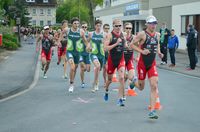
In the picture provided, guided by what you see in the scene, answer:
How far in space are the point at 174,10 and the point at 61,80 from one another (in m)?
22.3

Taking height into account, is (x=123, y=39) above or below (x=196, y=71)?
above

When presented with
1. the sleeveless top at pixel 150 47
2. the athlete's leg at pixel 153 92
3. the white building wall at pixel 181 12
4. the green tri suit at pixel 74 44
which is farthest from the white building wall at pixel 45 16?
the athlete's leg at pixel 153 92

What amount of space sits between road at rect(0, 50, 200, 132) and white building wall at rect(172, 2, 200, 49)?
19.1m

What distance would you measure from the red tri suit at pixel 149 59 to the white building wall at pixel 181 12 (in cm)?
2301

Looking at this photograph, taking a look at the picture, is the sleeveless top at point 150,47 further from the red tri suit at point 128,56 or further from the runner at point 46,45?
the runner at point 46,45

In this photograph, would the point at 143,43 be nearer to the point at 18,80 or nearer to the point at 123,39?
the point at 123,39

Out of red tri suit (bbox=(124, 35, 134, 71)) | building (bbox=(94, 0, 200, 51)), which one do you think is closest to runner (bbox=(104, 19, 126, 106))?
red tri suit (bbox=(124, 35, 134, 71))

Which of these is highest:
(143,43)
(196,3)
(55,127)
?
(196,3)

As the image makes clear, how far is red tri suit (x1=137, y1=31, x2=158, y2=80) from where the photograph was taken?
895cm

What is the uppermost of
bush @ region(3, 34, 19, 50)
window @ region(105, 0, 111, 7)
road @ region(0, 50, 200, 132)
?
window @ region(105, 0, 111, 7)

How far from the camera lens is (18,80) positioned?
1480cm

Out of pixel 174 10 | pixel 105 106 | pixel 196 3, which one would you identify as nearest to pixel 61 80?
pixel 105 106

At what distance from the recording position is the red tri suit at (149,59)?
352 inches

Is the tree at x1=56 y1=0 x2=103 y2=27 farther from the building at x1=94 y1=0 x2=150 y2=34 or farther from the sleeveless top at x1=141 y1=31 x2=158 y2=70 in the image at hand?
the sleeveless top at x1=141 y1=31 x2=158 y2=70
